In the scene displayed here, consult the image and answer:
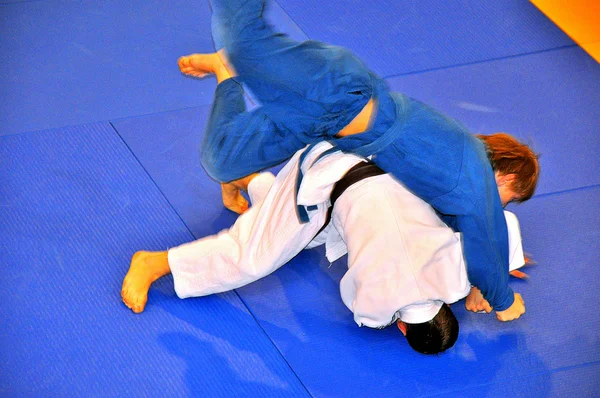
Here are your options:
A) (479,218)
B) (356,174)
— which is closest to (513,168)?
(479,218)

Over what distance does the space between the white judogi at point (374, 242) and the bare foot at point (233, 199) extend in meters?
0.39

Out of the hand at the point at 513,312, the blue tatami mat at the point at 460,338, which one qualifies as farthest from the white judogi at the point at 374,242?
the hand at the point at 513,312

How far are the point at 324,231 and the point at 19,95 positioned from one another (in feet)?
5.30

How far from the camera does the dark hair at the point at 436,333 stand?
2416 millimetres

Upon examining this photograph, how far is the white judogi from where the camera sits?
7.59ft

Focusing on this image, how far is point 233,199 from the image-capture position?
2.89 m

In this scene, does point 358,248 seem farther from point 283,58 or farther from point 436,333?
point 283,58

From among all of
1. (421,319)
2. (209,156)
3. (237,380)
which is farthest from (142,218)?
(421,319)

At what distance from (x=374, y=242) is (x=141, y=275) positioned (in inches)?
33.3

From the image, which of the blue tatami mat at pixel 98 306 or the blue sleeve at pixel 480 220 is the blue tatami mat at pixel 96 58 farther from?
the blue sleeve at pixel 480 220

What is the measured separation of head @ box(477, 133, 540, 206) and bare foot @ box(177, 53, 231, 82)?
0.99 meters

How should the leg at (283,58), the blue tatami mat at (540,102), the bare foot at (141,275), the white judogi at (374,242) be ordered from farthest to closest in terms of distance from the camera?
the blue tatami mat at (540,102)
the bare foot at (141,275)
the white judogi at (374,242)
the leg at (283,58)

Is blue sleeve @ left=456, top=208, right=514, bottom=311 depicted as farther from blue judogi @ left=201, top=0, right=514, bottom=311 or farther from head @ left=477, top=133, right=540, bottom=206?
head @ left=477, top=133, right=540, bottom=206

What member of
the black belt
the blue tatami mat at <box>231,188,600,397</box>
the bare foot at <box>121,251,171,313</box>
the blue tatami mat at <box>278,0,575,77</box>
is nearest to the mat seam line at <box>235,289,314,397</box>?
the blue tatami mat at <box>231,188,600,397</box>
